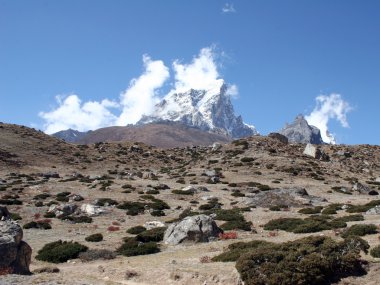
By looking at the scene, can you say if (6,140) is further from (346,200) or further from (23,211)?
(346,200)

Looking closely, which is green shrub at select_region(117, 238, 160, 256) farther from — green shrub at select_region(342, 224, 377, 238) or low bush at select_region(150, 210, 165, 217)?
low bush at select_region(150, 210, 165, 217)

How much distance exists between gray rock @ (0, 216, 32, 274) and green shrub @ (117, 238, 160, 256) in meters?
6.66

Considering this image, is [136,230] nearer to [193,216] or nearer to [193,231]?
[193,216]

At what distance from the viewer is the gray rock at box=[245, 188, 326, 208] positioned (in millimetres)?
46125

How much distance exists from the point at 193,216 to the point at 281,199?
18907 mm

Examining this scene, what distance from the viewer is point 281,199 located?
46.9 meters

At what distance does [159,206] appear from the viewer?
151ft

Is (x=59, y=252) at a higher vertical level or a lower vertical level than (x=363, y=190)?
lower

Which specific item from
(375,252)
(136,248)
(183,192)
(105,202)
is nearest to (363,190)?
(183,192)

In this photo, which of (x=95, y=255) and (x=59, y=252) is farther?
(x=59, y=252)

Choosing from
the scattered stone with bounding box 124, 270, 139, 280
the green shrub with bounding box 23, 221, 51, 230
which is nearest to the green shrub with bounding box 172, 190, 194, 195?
the green shrub with bounding box 23, 221, 51, 230

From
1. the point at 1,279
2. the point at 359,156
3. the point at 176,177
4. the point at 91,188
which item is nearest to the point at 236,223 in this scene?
the point at 1,279

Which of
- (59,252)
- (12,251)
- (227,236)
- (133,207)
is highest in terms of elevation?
(133,207)

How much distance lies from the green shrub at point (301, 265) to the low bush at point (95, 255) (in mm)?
11251
